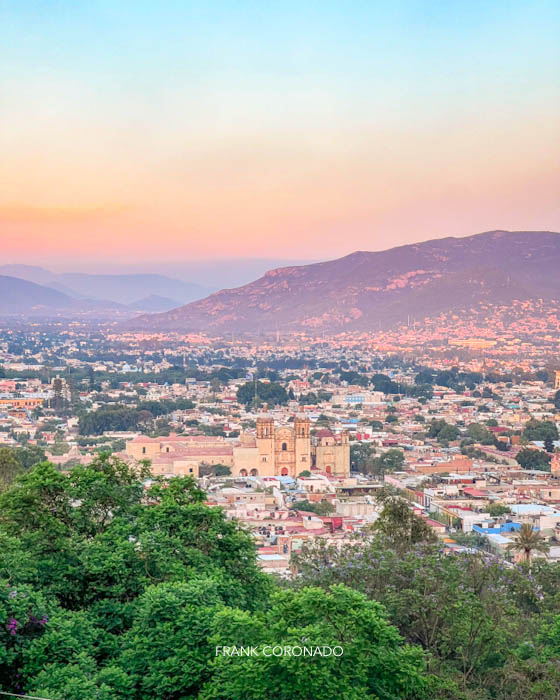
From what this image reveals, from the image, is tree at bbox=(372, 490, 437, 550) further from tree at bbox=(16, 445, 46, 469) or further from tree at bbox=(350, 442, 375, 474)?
tree at bbox=(350, 442, 375, 474)

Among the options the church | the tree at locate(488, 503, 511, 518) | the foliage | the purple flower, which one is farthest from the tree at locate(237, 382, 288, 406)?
the purple flower

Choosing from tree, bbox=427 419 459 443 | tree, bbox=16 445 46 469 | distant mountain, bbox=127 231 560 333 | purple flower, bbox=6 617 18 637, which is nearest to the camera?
purple flower, bbox=6 617 18 637

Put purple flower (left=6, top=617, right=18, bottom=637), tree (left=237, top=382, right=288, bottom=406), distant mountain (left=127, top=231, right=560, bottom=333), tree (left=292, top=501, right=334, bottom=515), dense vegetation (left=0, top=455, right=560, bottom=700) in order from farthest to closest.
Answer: distant mountain (left=127, top=231, right=560, bottom=333) < tree (left=237, top=382, right=288, bottom=406) < tree (left=292, top=501, right=334, bottom=515) < purple flower (left=6, top=617, right=18, bottom=637) < dense vegetation (left=0, top=455, right=560, bottom=700)

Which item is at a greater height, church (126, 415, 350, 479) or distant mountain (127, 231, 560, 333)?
distant mountain (127, 231, 560, 333)

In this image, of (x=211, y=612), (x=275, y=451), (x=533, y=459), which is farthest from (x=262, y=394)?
(x=211, y=612)

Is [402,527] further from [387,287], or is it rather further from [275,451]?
[387,287]

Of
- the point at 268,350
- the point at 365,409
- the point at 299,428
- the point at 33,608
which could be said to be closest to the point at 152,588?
the point at 33,608

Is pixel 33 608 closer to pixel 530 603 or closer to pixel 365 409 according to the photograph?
pixel 530 603

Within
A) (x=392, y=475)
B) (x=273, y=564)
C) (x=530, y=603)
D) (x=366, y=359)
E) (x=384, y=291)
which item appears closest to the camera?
(x=530, y=603)
